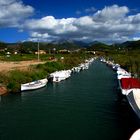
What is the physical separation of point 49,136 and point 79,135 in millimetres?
3265

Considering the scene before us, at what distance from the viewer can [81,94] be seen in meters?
66.4

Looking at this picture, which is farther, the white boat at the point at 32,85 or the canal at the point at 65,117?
the white boat at the point at 32,85

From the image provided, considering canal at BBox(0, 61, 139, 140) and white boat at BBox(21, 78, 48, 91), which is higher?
white boat at BBox(21, 78, 48, 91)

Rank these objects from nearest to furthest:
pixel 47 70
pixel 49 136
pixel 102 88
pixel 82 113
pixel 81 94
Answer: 1. pixel 49 136
2. pixel 82 113
3. pixel 81 94
4. pixel 102 88
5. pixel 47 70

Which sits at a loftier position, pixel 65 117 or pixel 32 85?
pixel 32 85

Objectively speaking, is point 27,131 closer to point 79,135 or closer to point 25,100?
point 79,135

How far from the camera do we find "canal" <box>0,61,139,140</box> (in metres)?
37.4

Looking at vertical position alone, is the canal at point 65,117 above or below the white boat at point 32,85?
below

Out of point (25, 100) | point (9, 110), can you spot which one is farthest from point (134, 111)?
point (25, 100)

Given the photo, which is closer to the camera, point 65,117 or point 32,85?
point 65,117

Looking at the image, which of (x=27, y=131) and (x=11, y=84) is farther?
(x=11, y=84)

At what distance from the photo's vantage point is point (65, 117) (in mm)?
45562

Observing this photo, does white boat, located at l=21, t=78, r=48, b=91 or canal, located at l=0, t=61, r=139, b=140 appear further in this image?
white boat, located at l=21, t=78, r=48, b=91

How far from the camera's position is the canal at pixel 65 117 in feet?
123
